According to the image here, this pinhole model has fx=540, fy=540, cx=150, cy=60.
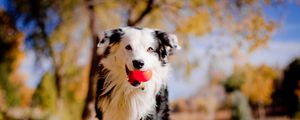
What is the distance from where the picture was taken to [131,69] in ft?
14.5

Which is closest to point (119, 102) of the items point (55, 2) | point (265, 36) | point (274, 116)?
point (265, 36)

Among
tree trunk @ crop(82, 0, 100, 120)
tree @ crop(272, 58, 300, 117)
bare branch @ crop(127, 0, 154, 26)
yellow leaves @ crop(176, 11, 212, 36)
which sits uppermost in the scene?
bare branch @ crop(127, 0, 154, 26)

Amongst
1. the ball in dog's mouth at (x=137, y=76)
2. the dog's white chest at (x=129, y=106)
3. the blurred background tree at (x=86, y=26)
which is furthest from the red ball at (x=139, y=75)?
the blurred background tree at (x=86, y=26)

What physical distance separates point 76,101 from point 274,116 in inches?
736

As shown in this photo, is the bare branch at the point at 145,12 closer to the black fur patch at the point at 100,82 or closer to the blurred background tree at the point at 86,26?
the blurred background tree at the point at 86,26


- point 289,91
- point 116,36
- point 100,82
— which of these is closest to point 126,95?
point 100,82

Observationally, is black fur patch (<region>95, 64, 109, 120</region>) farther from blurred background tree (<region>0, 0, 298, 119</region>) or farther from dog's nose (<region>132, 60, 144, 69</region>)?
blurred background tree (<region>0, 0, 298, 119</region>)

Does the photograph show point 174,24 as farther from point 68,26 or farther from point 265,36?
point 68,26

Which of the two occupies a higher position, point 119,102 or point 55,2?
point 55,2

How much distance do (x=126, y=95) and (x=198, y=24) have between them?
8440mm

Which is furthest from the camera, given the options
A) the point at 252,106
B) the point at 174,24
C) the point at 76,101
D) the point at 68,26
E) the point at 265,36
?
the point at 252,106

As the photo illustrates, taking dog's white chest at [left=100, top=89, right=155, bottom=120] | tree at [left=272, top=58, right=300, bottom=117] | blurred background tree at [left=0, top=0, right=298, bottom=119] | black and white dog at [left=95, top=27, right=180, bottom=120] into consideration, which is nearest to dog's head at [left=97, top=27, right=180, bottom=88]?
black and white dog at [left=95, top=27, right=180, bottom=120]

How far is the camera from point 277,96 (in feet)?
115

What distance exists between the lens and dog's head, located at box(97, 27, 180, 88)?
175 inches
